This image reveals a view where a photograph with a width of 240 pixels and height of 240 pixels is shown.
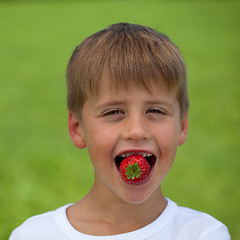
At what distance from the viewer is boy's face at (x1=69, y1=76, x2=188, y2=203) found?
7.12 feet

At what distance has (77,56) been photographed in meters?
2.49

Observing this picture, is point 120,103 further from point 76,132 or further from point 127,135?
point 76,132

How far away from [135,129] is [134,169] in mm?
169

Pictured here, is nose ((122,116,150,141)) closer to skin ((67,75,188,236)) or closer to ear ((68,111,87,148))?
skin ((67,75,188,236))

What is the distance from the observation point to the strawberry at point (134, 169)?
211 cm

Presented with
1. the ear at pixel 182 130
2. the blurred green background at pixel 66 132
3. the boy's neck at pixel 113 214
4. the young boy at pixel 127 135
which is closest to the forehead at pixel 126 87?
the young boy at pixel 127 135

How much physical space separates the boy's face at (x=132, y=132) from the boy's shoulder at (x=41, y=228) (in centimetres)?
35

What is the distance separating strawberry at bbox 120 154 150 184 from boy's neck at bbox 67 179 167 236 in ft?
0.80

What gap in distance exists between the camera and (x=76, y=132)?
2.53 meters

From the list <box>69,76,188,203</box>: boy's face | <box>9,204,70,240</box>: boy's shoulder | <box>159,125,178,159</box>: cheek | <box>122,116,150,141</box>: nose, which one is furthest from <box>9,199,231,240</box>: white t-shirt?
<box>122,116,150,141</box>: nose

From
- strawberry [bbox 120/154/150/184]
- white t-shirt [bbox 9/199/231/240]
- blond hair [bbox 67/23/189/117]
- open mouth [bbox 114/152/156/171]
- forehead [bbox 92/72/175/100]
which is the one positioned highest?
blond hair [bbox 67/23/189/117]

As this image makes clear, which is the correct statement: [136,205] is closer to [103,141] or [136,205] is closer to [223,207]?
[103,141]

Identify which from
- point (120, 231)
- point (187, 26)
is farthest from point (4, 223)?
point (187, 26)

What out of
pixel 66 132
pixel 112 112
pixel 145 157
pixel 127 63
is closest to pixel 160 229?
pixel 145 157
